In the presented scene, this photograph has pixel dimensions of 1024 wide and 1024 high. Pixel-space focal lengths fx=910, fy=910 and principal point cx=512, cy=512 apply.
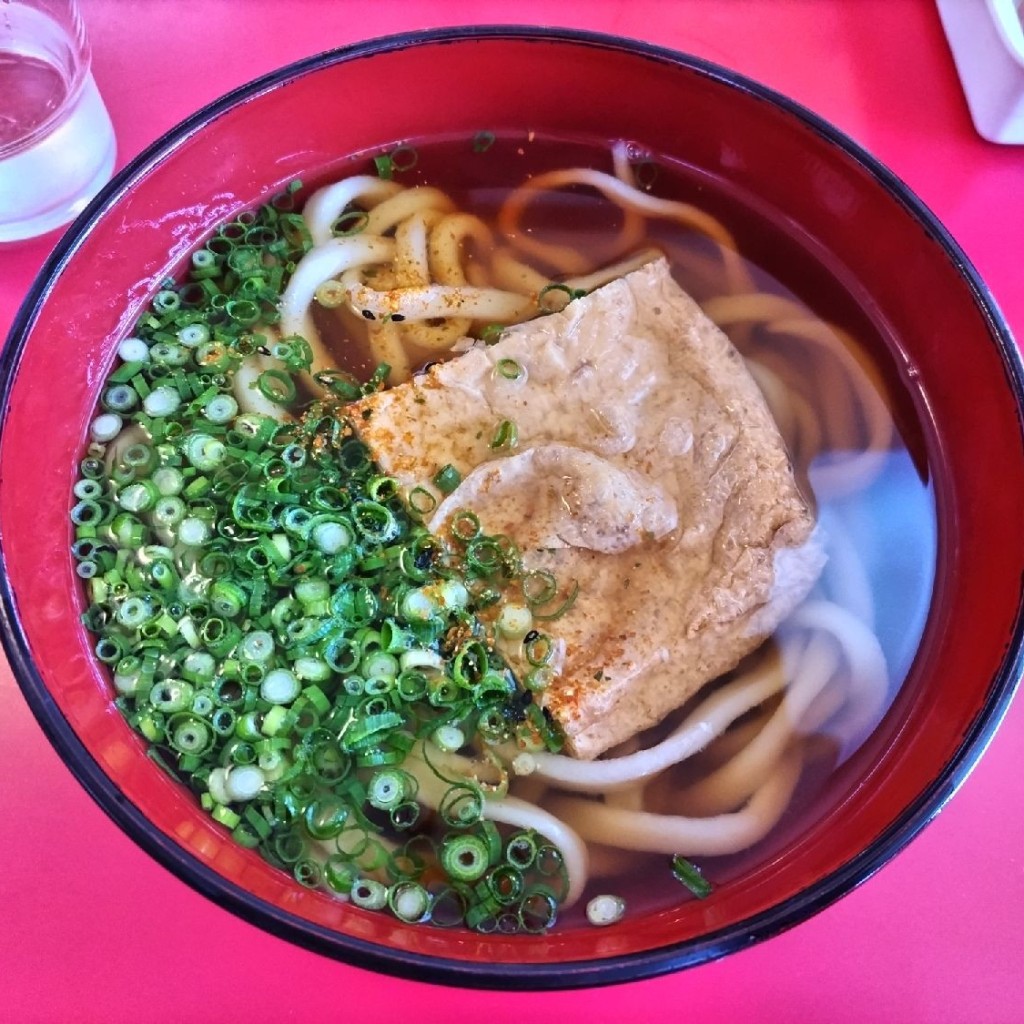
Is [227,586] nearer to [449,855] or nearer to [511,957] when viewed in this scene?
[449,855]

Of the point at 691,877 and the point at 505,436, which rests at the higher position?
the point at 505,436

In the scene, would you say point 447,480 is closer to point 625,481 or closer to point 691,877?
point 625,481

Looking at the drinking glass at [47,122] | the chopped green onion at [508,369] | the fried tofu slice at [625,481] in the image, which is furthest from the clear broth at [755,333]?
the drinking glass at [47,122]

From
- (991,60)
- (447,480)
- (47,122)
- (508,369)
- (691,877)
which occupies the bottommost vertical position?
(691,877)

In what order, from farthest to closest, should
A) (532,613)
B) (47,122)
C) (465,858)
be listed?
1. (47,122)
2. (532,613)
3. (465,858)

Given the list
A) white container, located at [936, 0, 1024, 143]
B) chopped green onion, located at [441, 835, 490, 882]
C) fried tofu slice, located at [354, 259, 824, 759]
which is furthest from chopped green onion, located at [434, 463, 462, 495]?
white container, located at [936, 0, 1024, 143]

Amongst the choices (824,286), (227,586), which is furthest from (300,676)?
(824,286)

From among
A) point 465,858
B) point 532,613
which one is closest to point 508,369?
point 532,613

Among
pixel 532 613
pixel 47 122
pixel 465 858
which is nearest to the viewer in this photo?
pixel 465 858
